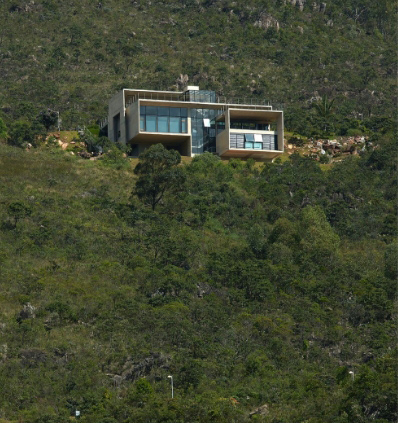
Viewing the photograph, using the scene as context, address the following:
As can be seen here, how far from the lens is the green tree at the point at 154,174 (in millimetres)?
83287

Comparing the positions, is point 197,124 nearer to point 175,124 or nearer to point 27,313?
point 175,124

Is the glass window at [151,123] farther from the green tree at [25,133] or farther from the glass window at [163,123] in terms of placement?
the green tree at [25,133]

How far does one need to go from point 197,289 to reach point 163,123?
25954mm

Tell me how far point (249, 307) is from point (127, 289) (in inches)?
297

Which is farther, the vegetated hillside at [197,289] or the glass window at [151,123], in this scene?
the glass window at [151,123]

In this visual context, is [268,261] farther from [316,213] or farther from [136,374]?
[136,374]

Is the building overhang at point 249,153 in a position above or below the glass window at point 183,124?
below

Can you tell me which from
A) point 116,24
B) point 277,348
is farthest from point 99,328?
point 116,24

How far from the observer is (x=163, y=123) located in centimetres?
9381

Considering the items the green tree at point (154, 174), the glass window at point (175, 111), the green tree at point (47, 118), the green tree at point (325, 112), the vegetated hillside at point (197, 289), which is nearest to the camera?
the vegetated hillside at point (197, 289)

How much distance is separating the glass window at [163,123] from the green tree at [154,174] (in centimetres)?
974

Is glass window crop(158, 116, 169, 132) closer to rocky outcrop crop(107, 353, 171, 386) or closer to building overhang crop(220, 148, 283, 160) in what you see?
building overhang crop(220, 148, 283, 160)

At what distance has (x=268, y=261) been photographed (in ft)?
247

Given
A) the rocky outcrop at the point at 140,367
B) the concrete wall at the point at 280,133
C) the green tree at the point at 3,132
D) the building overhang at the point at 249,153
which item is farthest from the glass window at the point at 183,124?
the rocky outcrop at the point at 140,367
